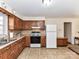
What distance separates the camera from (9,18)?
7.66m

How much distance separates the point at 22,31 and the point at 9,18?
3698mm

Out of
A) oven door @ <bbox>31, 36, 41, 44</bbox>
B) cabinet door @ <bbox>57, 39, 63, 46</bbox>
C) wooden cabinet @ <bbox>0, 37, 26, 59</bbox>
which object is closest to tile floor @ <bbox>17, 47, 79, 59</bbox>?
wooden cabinet @ <bbox>0, 37, 26, 59</bbox>

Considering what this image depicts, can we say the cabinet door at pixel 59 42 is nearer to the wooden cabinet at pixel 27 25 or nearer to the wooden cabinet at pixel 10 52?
the wooden cabinet at pixel 27 25

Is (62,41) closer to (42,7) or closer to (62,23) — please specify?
(62,23)

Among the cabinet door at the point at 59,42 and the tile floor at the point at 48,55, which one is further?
the cabinet door at the point at 59,42

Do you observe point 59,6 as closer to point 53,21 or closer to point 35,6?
point 35,6

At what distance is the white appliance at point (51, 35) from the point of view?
10.3m

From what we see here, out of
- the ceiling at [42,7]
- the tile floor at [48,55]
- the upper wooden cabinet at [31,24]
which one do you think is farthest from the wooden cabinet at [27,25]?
the tile floor at [48,55]

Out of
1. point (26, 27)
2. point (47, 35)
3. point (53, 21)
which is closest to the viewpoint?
point (47, 35)

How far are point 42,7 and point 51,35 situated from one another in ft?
7.32

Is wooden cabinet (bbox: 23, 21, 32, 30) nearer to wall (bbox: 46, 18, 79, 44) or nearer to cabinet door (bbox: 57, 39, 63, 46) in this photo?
wall (bbox: 46, 18, 79, 44)

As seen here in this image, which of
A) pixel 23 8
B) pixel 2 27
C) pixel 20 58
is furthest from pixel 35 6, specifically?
pixel 20 58

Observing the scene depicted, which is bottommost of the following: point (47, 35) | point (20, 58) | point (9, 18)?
point (20, 58)

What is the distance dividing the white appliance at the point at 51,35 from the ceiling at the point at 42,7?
3.70 feet
